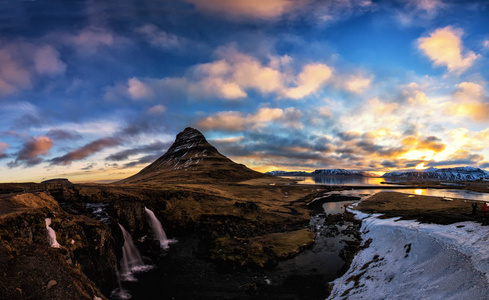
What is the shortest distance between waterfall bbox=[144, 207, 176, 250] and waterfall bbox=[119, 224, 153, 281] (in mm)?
6508

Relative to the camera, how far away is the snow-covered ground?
45.2 feet

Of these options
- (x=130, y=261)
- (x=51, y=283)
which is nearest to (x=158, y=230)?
(x=130, y=261)

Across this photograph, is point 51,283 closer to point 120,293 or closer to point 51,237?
point 51,237

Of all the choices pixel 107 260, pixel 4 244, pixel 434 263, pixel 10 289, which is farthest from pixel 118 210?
pixel 434 263

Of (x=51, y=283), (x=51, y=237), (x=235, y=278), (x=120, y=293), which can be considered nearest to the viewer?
(x=51, y=283)

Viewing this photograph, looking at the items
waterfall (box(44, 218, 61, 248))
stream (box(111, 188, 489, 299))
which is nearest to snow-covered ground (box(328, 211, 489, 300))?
stream (box(111, 188, 489, 299))

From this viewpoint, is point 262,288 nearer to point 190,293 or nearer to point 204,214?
point 190,293

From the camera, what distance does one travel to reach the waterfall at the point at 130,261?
2749cm

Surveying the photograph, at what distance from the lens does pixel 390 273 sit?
1958 cm

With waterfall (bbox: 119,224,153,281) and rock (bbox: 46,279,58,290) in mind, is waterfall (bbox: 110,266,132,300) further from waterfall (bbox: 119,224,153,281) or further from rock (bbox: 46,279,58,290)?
rock (bbox: 46,279,58,290)

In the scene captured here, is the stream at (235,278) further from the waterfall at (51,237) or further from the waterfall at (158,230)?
the waterfall at (51,237)

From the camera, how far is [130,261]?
30109 mm

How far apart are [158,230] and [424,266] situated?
4086 cm

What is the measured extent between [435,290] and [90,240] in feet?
100
